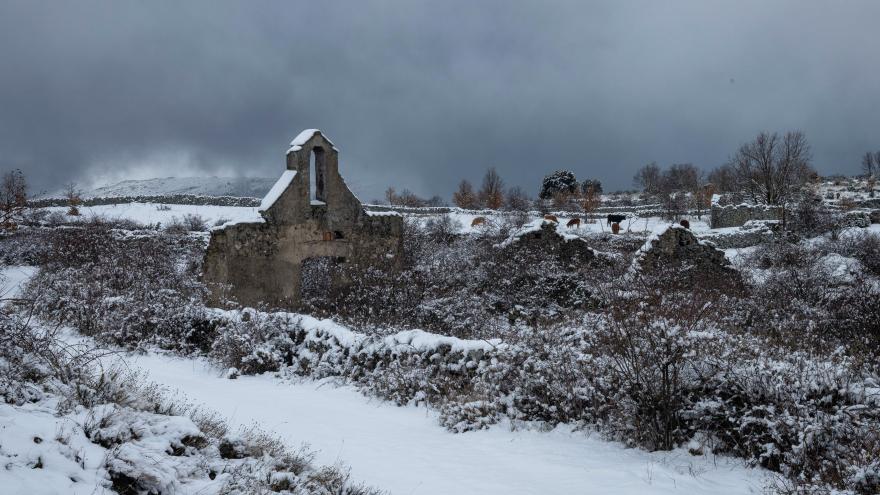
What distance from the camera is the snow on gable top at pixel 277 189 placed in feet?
51.1

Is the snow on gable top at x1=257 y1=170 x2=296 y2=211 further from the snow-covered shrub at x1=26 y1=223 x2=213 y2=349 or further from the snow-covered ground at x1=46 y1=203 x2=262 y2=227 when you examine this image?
the snow-covered ground at x1=46 y1=203 x2=262 y2=227

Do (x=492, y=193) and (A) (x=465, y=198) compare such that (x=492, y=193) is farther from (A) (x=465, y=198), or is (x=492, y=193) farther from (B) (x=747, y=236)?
(B) (x=747, y=236)

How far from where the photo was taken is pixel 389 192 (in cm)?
5634

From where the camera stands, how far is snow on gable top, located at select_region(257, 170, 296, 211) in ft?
51.1

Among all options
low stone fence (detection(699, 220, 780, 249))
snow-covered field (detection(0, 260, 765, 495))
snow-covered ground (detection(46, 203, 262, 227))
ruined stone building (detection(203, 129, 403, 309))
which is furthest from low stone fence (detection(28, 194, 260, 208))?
snow-covered field (detection(0, 260, 765, 495))

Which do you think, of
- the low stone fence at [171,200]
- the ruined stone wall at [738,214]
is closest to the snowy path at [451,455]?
the ruined stone wall at [738,214]

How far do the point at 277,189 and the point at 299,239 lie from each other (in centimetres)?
149

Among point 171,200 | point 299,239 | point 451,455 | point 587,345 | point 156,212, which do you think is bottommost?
point 451,455

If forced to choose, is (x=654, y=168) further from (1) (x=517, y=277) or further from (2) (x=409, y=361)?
(2) (x=409, y=361)

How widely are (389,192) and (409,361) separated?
48.9 meters

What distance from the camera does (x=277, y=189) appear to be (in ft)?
52.3

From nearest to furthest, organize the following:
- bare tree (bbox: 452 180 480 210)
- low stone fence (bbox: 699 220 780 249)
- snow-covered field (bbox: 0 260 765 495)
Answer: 1. snow-covered field (bbox: 0 260 765 495)
2. low stone fence (bbox: 699 220 780 249)
3. bare tree (bbox: 452 180 480 210)

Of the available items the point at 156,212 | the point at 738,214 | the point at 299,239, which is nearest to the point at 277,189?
the point at 299,239

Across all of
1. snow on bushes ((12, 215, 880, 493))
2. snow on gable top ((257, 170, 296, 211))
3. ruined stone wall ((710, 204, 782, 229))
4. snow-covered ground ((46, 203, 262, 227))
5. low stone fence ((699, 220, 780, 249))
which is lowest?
snow on bushes ((12, 215, 880, 493))
